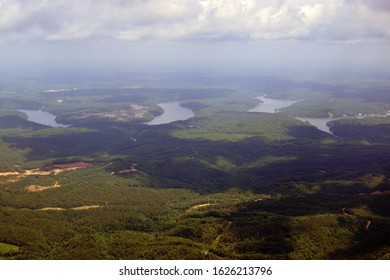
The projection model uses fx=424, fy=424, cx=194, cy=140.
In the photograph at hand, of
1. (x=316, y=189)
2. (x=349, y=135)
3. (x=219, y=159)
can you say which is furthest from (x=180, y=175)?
(x=349, y=135)

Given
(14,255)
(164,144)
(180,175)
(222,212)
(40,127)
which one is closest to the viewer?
(14,255)

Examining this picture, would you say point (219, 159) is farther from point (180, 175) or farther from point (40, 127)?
point (40, 127)

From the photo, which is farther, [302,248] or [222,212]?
[222,212]

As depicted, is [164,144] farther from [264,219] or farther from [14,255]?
[14,255]
